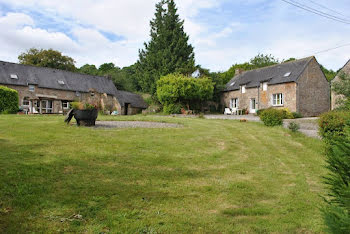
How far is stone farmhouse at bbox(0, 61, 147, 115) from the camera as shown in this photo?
31.2m

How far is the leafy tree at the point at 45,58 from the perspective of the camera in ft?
144

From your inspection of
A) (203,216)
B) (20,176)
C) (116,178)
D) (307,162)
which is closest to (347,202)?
(203,216)

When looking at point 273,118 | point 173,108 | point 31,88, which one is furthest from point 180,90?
point 31,88

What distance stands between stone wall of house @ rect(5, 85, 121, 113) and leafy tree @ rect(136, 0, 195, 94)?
18.7 ft

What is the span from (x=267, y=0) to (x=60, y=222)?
11372 mm

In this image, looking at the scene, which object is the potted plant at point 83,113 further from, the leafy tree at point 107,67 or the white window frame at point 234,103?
the leafy tree at point 107,67

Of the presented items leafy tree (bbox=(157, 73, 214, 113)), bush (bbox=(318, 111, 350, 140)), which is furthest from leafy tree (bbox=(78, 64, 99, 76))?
bush (bbox=(318, 111, 350, 140))

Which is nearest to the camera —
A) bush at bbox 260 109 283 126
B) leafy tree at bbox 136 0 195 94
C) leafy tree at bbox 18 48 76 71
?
bush at bbox 260 109 283 126

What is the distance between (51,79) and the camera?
1355 inches

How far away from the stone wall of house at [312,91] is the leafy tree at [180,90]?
10.1 metres

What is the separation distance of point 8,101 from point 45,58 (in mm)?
26084

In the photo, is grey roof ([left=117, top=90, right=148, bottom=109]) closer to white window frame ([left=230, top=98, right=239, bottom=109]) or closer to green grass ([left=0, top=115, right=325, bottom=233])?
white window frame ([left=230, top=98, right=239, bottom=109])

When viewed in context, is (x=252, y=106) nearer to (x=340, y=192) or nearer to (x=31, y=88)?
(x=31, y=88)

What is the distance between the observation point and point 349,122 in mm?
2104
